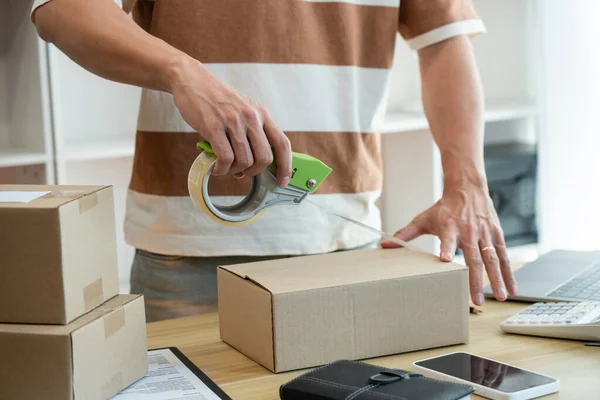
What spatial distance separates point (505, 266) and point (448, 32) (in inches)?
17.8

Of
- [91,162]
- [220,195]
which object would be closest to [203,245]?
[220,195]

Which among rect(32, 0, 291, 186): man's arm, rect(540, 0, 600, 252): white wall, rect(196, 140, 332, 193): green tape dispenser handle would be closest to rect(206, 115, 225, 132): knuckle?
rect(32, 0, 291, 186): man's arm

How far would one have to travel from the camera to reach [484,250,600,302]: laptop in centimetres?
137

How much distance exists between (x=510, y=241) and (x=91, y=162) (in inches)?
54.1

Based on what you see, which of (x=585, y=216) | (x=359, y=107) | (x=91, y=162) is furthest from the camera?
(x=585, y=216)

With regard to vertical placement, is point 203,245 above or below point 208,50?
below

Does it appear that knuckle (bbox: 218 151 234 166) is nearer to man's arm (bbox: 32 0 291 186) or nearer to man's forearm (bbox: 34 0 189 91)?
man's arm (bbox: 32 0 291 186)

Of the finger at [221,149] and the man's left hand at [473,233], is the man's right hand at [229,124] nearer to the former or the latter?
the finger at [221,149]

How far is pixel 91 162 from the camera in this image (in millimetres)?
2664

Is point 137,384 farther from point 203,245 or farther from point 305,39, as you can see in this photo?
point 305,39

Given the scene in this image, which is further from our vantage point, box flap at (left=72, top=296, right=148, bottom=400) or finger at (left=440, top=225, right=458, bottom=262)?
finger at (left=440, top=225, right=458, bottom=262)

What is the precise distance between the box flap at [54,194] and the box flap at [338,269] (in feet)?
0.82

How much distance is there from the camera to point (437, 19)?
1592 millimetres

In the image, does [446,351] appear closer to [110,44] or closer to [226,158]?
[226,158]
